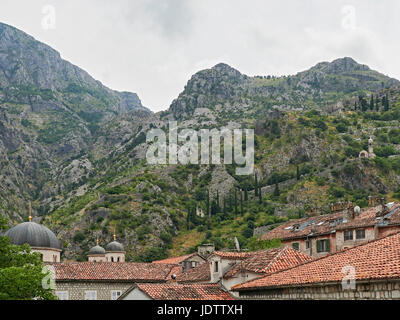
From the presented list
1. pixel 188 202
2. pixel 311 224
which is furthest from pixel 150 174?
pixel 311 224

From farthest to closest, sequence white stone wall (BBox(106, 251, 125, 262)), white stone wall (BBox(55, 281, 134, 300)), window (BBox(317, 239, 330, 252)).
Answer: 1. white stone wall (BBox(106, 251, 125, 262))
2. window (BBox(317, 239, 330, 252))
3. white stone wall (BBox(55, 281, 134, 300))

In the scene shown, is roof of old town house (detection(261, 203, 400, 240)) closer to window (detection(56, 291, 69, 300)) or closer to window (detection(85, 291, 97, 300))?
window (detection(85, 291, 97, 300))

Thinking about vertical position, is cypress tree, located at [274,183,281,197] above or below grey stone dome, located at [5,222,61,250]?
above

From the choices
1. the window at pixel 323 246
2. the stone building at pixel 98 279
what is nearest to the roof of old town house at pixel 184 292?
Answer: the stone building at pixel 98 279

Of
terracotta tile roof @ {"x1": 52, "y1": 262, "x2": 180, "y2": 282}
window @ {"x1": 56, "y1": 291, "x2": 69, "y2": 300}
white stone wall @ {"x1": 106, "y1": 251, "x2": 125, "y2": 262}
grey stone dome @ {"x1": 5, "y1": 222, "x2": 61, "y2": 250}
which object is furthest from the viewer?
white stone wall @ {"x1": 106, "y1": 251, "x2": 125, "y2": 262}

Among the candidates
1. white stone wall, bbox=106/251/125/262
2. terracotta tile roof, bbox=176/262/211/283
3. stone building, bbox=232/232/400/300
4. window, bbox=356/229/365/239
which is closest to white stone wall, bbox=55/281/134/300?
terracotta tile roof, bbox=176/262/211/283

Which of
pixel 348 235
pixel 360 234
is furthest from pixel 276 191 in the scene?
pixel 360 234

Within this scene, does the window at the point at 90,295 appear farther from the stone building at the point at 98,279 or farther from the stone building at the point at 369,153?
the stone building at the point at 369,153

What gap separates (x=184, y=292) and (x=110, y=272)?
2302 centimetres

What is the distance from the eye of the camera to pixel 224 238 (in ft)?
348

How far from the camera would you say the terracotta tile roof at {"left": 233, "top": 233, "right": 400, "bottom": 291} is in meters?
15.3

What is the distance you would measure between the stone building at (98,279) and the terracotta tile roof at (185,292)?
640 inches

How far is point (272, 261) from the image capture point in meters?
30.2
